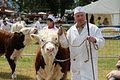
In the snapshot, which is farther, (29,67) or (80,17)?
(29,67)

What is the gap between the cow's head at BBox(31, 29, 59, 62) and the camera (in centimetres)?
620

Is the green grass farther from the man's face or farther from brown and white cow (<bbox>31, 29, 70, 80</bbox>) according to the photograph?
the man's face

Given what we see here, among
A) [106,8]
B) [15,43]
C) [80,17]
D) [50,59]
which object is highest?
[80,17]

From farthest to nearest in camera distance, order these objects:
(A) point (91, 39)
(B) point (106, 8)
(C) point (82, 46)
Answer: (B) point (106, 8)
(C) point (82, 46)
(A) point (91, 39)

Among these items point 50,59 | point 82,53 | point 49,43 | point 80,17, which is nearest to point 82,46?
point 82,53

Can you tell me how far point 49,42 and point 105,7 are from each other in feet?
67.5

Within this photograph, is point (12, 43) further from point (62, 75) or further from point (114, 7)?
point (114, 7)

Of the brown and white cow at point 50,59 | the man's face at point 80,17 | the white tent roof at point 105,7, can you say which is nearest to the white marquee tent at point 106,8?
the white tent roof at point 105,7

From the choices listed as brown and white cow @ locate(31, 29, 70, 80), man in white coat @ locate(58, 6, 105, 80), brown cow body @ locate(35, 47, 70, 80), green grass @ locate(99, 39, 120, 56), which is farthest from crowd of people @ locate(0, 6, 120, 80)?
green grass @ locate(99, 39, 120, 56)

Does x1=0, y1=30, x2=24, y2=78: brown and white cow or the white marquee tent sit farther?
the white marquee tent

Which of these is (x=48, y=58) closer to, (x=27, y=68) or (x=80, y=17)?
(x=80, y=17)

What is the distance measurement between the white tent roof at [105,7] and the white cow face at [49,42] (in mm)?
19867

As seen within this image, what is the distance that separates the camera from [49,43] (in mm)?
6309

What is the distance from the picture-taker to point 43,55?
6574 mm
